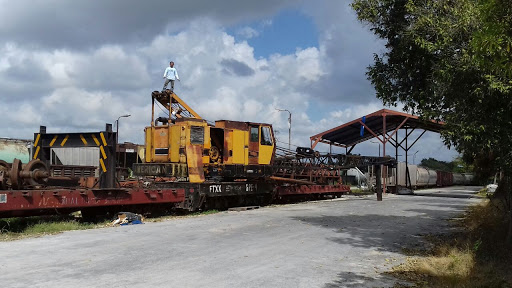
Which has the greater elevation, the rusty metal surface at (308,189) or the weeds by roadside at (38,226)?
the rusty metal surface at (308,189)

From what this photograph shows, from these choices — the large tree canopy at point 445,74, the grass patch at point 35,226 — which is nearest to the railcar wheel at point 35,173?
the grass patch at point 35,226

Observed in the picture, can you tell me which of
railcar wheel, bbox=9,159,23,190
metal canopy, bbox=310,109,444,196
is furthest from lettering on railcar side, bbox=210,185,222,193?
metal canopy, bbox=310,109,444,196

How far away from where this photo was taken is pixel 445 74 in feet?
28.8

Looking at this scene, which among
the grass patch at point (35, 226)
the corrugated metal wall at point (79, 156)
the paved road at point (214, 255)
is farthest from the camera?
the corrugated metal wall at point (79, 156)

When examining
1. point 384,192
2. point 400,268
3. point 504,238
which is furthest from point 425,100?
point 384,192

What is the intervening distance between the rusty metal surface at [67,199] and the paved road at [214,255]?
119 cm

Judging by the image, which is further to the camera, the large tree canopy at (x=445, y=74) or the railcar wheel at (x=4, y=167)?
Result: the railcar wheel at (x=4, y=167)

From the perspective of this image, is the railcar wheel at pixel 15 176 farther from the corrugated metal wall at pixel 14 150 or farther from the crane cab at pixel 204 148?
the corrugated metal wall at pixel 14 150

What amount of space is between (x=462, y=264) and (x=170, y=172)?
10.9 metres

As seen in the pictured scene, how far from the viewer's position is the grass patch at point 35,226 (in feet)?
34.6

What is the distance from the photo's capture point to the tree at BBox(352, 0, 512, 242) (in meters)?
8.28

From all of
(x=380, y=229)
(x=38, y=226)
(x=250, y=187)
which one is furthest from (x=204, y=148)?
(x=380, y=229)

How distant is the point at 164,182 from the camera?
54.6 feet

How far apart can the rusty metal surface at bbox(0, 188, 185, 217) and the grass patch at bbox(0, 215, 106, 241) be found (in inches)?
16.2
